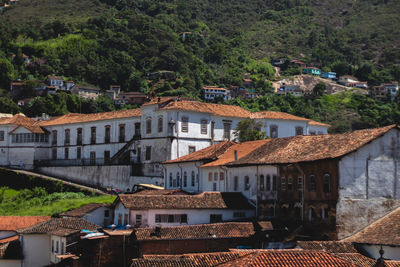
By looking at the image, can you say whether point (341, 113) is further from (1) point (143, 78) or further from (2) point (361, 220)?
(2) point (361, 220)

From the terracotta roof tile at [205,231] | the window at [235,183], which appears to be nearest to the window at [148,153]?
the window at [235,183]

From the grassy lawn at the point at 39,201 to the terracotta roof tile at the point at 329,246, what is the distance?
25748 millimetres

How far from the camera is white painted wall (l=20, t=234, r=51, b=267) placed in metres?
45.1

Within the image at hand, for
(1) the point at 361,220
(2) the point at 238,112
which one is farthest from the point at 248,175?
(2) the point at 238,112

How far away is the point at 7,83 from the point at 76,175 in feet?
236

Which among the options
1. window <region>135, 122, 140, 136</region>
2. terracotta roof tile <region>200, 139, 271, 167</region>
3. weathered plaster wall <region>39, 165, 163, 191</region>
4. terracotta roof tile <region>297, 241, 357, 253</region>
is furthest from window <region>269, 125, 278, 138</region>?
terracotta roof tile <region>297, 241, 357, 253</region>

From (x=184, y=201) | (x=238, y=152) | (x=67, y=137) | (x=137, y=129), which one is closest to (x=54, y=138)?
(x=67, y=137)

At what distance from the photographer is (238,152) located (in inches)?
1933

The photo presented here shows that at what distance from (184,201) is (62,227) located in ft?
28.2

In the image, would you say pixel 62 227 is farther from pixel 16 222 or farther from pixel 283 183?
pixel 283 183

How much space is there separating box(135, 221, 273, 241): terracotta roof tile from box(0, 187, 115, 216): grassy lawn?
1894 cm

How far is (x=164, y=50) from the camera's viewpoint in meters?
164

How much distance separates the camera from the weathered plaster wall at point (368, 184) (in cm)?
3656

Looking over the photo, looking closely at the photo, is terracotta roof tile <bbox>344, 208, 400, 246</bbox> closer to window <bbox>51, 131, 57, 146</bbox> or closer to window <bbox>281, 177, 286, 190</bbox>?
window <bbox>281, 177, 286, 190</bbox>
